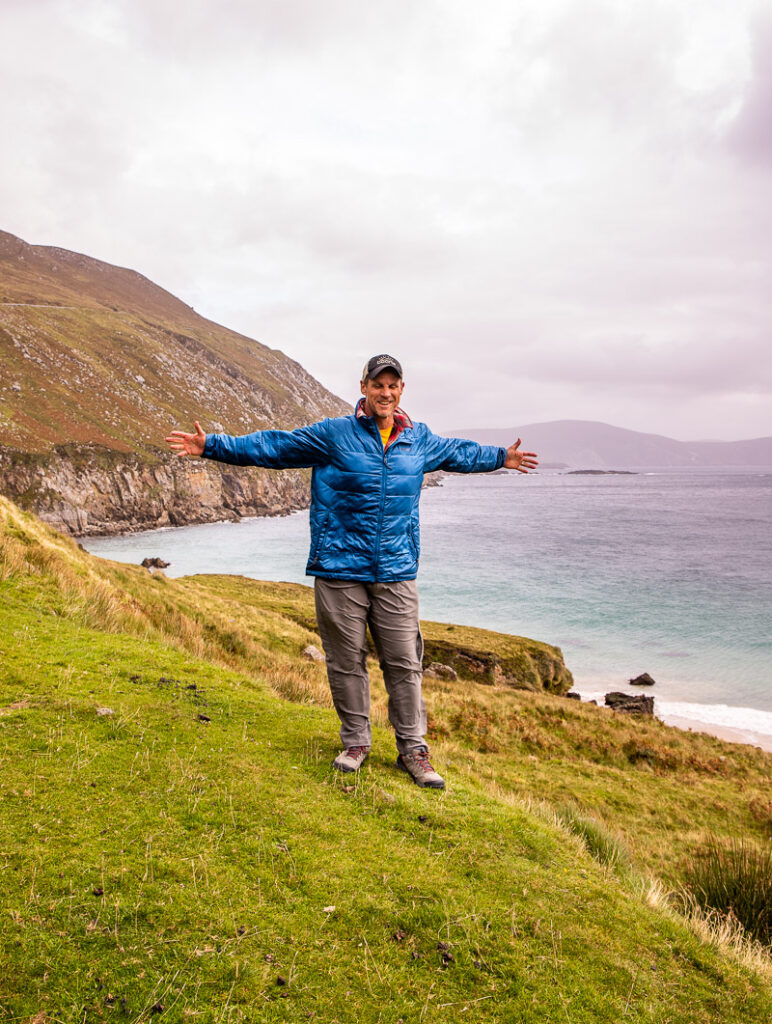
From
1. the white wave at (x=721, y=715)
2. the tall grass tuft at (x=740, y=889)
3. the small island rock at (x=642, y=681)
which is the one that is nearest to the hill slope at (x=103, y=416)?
the small island rock at (x=642, y=681)

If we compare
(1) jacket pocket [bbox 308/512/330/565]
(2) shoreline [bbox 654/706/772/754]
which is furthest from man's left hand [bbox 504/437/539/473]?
(2) shoreline [bbox 654/706/772/754]

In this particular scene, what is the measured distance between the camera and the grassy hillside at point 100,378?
98312 mm

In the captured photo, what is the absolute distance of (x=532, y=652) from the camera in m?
31.5

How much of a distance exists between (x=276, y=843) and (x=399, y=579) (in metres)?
2.50

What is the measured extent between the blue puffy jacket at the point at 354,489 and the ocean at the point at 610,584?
28301 mm

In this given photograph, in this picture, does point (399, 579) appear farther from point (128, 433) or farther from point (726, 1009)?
point (128, 433)

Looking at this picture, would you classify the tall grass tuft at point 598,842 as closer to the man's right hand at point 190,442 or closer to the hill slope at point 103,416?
the man's right hand at point 190,442

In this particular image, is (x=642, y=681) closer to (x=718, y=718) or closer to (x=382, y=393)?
(x=718, y=718)

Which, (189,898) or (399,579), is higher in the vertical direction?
(399,579)

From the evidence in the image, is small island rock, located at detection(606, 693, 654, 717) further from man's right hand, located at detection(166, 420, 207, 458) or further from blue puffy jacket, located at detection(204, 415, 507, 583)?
man's right hand, located at detection(166, 420, 207, 458)

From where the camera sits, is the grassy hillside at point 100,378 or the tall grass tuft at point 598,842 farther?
the grassy hillside at point 100,378

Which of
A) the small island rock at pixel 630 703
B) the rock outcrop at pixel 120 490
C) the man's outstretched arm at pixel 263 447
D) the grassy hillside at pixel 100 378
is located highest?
the grassy hillside at pixel 100 378

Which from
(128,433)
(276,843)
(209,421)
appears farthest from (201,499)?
(276,843)

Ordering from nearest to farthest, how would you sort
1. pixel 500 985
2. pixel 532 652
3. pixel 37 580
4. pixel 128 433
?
pixel 500 985 < pixel 37 580 < pixel 532 652 < pixel 128 433
